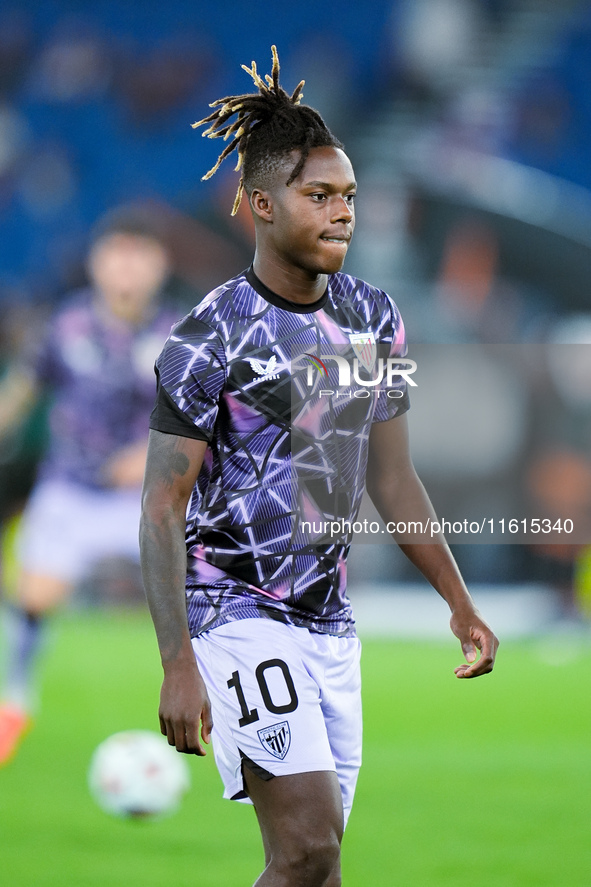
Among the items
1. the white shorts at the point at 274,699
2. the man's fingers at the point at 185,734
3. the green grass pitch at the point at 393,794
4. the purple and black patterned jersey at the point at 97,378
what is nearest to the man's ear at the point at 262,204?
the white shorts at the point at 274,699

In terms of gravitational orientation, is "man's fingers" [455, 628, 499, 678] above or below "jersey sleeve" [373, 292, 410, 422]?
below

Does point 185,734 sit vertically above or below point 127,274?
below

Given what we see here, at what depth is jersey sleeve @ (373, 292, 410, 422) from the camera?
298 cm

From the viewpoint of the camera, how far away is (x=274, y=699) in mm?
2619

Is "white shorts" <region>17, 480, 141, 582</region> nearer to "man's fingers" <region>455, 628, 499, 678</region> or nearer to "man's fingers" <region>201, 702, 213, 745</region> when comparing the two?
"man's fingers" <region>455, 628, 499, 678</region>

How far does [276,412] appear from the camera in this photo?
2.74 metres

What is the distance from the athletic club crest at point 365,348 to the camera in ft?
9.56

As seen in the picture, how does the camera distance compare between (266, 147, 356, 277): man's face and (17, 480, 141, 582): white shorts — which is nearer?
(266, 147, 356, 277): man's face

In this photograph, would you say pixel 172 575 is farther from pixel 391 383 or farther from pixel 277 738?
pixel 391 383

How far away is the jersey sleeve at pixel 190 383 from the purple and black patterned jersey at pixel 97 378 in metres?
4.23

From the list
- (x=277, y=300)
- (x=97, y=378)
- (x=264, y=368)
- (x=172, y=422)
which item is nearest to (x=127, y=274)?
→ (x=97, y=378)

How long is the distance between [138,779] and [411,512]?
2217mm

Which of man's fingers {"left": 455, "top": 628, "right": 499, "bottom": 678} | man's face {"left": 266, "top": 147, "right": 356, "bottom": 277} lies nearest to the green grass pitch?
man's fingers {"left": 455, "top": 628, "right": 499, "bottom": 678}

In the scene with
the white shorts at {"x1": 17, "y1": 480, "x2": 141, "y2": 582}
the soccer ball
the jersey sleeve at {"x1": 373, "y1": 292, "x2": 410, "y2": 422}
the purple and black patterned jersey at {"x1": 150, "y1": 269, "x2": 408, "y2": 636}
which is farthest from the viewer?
the white shorts at {"x1": 17, "y1": 480, "x2": 141, "y2": 582}
